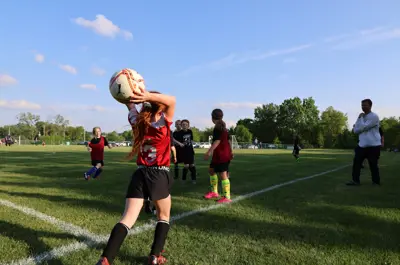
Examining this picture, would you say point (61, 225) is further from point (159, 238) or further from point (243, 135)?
point (243, 135)

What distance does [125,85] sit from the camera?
2.76 metres

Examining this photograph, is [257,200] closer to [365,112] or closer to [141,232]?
[141,232]

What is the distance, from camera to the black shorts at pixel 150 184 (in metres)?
3.10

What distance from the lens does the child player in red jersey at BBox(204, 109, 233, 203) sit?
20.9 ft

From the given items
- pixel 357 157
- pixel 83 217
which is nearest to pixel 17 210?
pixel 83 217

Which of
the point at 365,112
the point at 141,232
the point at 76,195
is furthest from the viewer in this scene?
the point at 365,112

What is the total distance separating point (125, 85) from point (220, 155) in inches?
164

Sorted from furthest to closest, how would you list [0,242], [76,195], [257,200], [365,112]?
[365,112] → [76,195] → [257,200] → [0,242]

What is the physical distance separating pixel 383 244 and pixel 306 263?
1336mm

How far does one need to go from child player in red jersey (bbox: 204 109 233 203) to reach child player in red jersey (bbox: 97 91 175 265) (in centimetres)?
302

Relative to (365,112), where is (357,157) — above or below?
below

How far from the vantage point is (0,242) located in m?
3.82

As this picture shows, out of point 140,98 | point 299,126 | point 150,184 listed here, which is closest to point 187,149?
point 150,184

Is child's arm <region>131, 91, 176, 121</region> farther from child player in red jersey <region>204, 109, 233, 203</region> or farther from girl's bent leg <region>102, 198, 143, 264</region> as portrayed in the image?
child player in red jersey <region>204, 109, 233, 203</region>
